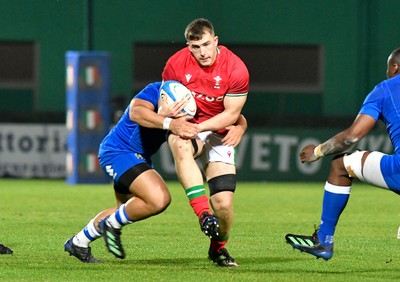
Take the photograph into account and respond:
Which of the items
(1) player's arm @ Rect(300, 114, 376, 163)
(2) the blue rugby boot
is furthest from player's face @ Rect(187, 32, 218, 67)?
(2) the blue rugby boot

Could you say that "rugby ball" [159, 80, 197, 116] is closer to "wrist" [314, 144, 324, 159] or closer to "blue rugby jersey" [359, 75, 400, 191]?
"wrist" [314, 144, 324, 159]

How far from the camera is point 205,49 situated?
31.2 feet

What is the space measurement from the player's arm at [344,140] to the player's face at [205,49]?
1094mm

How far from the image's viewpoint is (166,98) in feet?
31.4

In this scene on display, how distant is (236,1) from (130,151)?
16099mm

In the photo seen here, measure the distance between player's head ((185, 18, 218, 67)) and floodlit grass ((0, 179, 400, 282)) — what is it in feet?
5.56

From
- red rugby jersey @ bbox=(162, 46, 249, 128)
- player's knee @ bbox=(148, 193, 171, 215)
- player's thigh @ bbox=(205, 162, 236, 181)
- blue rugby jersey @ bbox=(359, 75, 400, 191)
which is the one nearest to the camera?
blue rugby jersey @ bbox=(359, 75, 400, 191)

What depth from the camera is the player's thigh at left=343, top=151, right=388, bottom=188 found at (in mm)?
9070

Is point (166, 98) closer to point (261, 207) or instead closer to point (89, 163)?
point (261, 207)

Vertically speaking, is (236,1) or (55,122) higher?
(236,1)

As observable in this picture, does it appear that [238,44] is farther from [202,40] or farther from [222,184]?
[202,40]

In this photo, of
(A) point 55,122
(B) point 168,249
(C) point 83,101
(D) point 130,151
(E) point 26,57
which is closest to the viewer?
(D) point 130,151

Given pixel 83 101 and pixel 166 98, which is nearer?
pixel 166 98

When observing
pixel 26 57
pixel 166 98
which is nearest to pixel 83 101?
pixel 26 57
